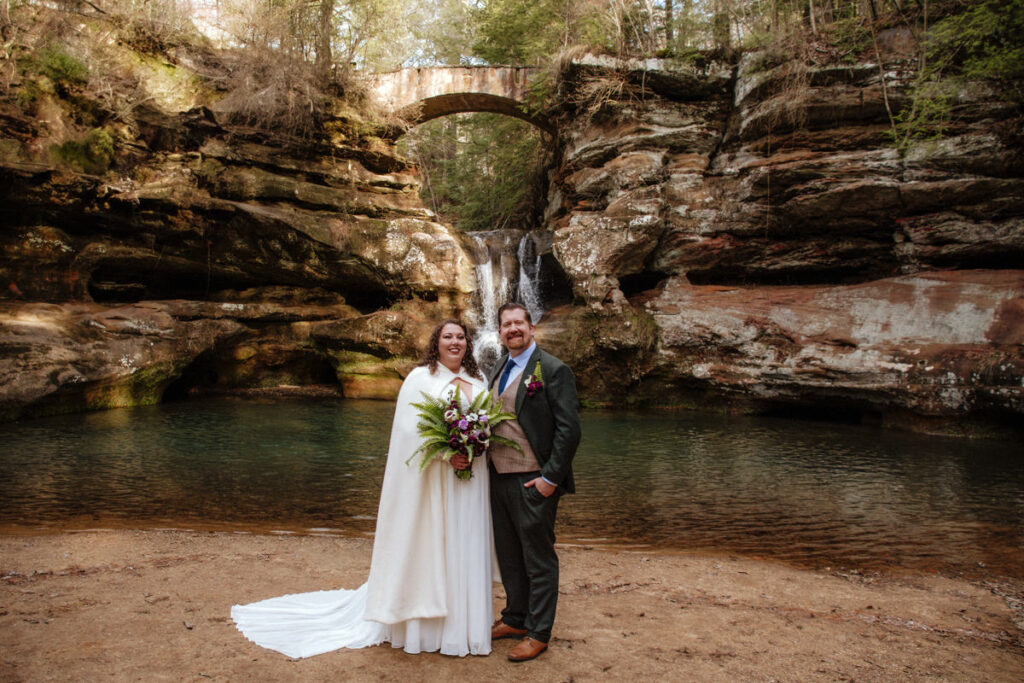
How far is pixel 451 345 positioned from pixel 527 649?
1658 mm

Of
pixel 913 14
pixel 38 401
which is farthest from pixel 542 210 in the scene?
pixel 38 401

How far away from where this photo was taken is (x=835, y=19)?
656 inches

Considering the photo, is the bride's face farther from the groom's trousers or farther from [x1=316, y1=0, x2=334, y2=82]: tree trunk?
[x1=316, y1=0, x2=334, y2=82]: tree trunk

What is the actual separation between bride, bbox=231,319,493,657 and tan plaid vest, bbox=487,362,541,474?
111mm

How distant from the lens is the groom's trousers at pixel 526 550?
3.15m

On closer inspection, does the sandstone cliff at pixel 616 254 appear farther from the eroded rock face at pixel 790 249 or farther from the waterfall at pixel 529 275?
the waterfall at pixel 529 275

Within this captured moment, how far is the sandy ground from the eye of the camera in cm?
289

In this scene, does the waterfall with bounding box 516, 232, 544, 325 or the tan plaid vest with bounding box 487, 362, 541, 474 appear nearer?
the tan plaid vest with bounding box 487, 362, 541, 474

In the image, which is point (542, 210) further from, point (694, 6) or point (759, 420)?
point (759, 420)

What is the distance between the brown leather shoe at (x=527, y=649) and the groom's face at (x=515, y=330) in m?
1.55

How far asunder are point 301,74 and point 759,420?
1574 cm

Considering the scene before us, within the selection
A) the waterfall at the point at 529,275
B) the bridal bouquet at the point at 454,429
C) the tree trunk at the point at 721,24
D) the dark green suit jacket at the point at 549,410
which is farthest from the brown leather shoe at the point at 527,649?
the tree trunk at the point at 721,24

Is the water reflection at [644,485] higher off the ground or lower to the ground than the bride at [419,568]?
lower

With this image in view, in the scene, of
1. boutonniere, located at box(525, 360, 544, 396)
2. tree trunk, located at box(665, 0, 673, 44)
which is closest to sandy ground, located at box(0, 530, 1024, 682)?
boutonniere, located at box(525, 360, 544, 396)
